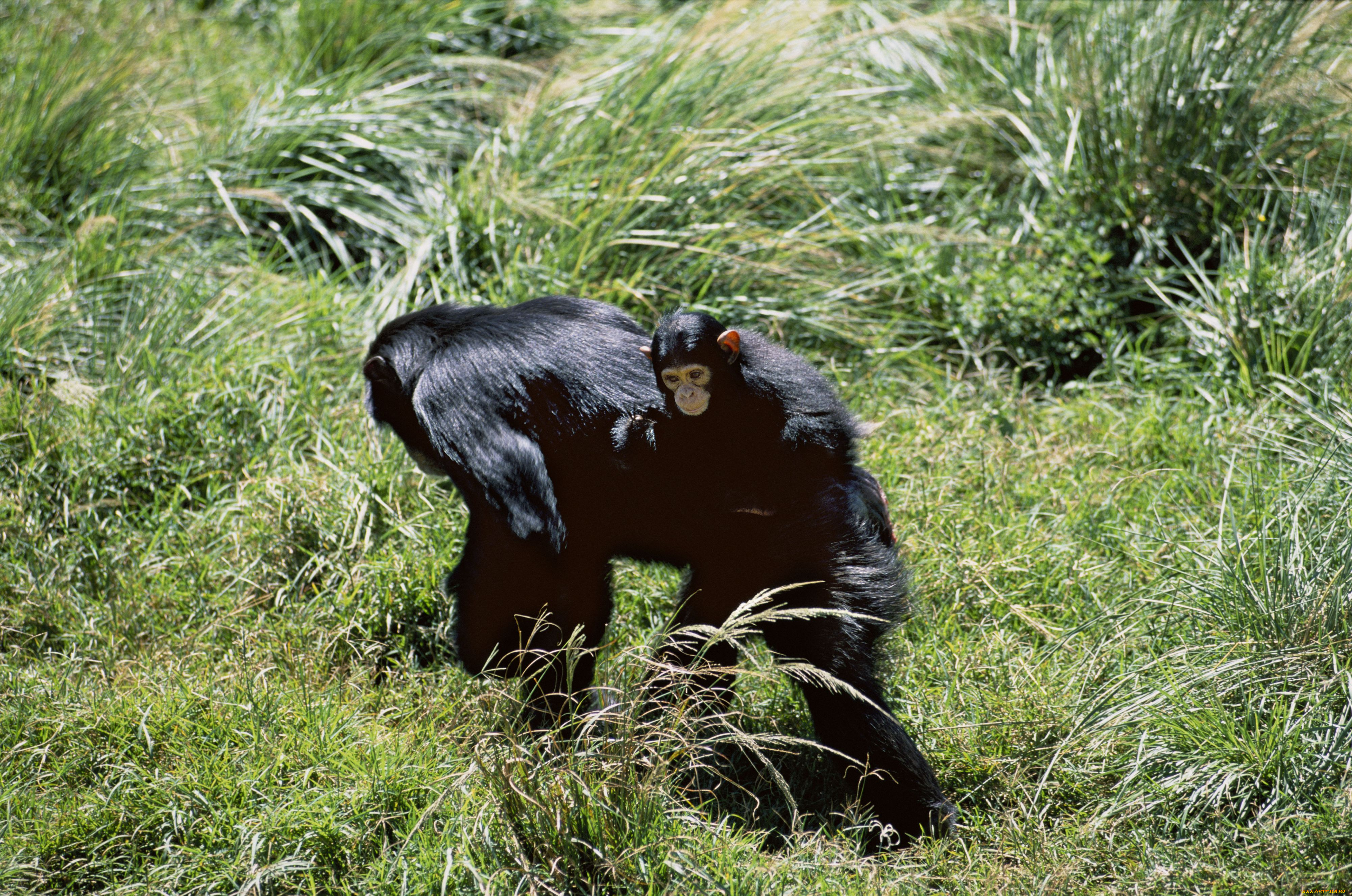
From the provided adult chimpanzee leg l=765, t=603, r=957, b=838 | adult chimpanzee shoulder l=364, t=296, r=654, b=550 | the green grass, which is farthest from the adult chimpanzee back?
adult chimpanzee leg l=765, t=603, r=957, b=838

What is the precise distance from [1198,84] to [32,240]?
5803 millimetres

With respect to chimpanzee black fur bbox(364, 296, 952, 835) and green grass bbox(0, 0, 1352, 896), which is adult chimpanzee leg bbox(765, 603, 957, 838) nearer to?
chimpanzee black fur bbox(364, 296, 952, 835)

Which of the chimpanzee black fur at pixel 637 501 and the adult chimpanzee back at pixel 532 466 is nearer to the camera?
the chimpanzee black fur at pixel 637 501

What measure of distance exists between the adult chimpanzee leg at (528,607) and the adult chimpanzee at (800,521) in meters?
0.38

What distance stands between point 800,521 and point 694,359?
1.73ft

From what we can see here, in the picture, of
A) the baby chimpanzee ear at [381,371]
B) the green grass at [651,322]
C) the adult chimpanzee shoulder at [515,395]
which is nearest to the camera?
the green grass at [651,322]

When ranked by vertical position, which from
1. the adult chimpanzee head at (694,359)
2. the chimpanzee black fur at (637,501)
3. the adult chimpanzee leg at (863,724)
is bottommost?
the adult chimpanzee leg at (863,724)

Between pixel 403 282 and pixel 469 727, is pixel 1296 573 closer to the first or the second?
pixel 469 727

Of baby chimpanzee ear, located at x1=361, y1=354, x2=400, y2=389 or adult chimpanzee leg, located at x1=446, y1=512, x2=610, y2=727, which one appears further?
baby chimpanzee ear, located at x1=361, y1=354, x2=400, y2=389

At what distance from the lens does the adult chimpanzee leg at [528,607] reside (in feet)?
10.8

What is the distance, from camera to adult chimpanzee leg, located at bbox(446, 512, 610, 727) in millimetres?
3287

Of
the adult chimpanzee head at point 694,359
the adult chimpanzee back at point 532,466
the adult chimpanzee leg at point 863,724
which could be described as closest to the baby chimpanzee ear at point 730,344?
the adult chimpanzee head at point 694,359

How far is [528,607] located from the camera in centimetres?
336

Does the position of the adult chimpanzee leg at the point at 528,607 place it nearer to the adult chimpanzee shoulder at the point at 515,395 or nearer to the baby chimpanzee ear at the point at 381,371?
the adult chimpanzee shoulder at the point at 515,395
